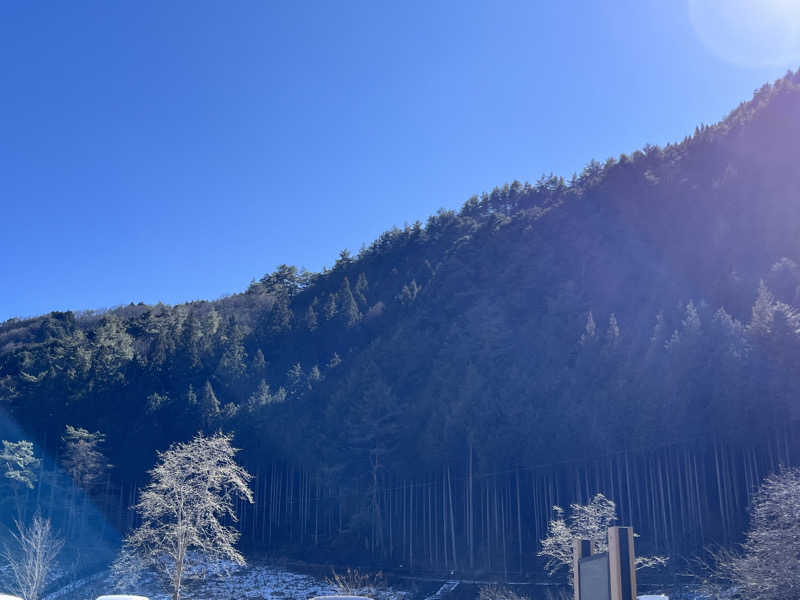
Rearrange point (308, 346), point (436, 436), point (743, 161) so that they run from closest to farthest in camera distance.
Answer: point (436, 436)
point (743, 161)
point (308, 346)

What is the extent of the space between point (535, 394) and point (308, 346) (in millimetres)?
31913

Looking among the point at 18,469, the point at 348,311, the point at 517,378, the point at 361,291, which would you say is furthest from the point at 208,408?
the point at 361,291

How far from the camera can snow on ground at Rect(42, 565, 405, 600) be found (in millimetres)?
35062

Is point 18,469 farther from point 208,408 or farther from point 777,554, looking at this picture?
point 777,554

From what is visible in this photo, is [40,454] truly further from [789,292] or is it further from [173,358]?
[789,292]

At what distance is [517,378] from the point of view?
41281 millimetres

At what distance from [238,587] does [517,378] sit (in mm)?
19020

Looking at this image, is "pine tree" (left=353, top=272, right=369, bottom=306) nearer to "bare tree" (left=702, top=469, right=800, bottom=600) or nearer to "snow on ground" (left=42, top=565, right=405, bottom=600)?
"snow on ground" (left=42, top=565, right=405, bottom=600)

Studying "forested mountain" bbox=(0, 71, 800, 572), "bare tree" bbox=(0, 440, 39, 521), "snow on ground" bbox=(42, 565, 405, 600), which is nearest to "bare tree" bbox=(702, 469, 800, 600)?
"forested mountain" bbox=(0, 71, 800, 572)

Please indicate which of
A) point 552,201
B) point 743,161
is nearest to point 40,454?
point 552,201

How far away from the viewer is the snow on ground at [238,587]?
1380 inches

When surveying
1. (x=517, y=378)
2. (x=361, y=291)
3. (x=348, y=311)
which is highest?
(x=361, y=291)

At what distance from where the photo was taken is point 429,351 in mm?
52781

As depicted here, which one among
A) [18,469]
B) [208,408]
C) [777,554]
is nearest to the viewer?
[777,554]
